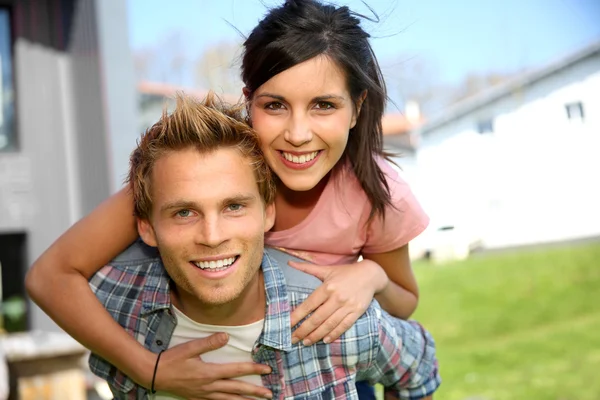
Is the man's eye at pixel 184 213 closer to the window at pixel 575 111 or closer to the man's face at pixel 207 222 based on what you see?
the man's face at pixel 207 222

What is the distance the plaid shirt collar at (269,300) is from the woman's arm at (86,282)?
0.31 feet

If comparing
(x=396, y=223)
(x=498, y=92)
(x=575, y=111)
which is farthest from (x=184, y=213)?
(x=498, y=92)

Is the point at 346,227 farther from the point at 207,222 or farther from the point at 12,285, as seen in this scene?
the point at 12,285

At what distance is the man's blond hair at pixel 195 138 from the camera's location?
1.53 metres

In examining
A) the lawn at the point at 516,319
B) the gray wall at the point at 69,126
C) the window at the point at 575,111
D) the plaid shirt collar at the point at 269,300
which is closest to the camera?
the plaid shirt collar at the point at 269,300

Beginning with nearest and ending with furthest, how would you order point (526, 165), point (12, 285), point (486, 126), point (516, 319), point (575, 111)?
point (12, 285)
point (575, 111)
point (516, 319)
point (486, 126)
point (526, 165)

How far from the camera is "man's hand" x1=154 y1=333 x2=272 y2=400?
157 cm

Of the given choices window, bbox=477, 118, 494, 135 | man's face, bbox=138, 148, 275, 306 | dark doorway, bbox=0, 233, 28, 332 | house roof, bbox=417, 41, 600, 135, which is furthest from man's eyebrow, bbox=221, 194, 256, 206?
window, bbox=477, 118, 494, 135

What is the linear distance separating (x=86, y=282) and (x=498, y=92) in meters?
7.58

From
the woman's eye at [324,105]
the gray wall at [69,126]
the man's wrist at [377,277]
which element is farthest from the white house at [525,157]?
the woman's eye at [324,105]

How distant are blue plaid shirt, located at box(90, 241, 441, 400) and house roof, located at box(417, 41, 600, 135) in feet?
21.1

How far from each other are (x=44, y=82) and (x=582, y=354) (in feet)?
18.2

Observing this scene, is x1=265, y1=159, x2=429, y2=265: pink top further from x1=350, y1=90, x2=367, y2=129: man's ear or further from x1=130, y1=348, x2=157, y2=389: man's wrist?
x1=130, y1=348, x2=157, y2=389: man's wrist

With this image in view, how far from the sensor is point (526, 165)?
352 inches
